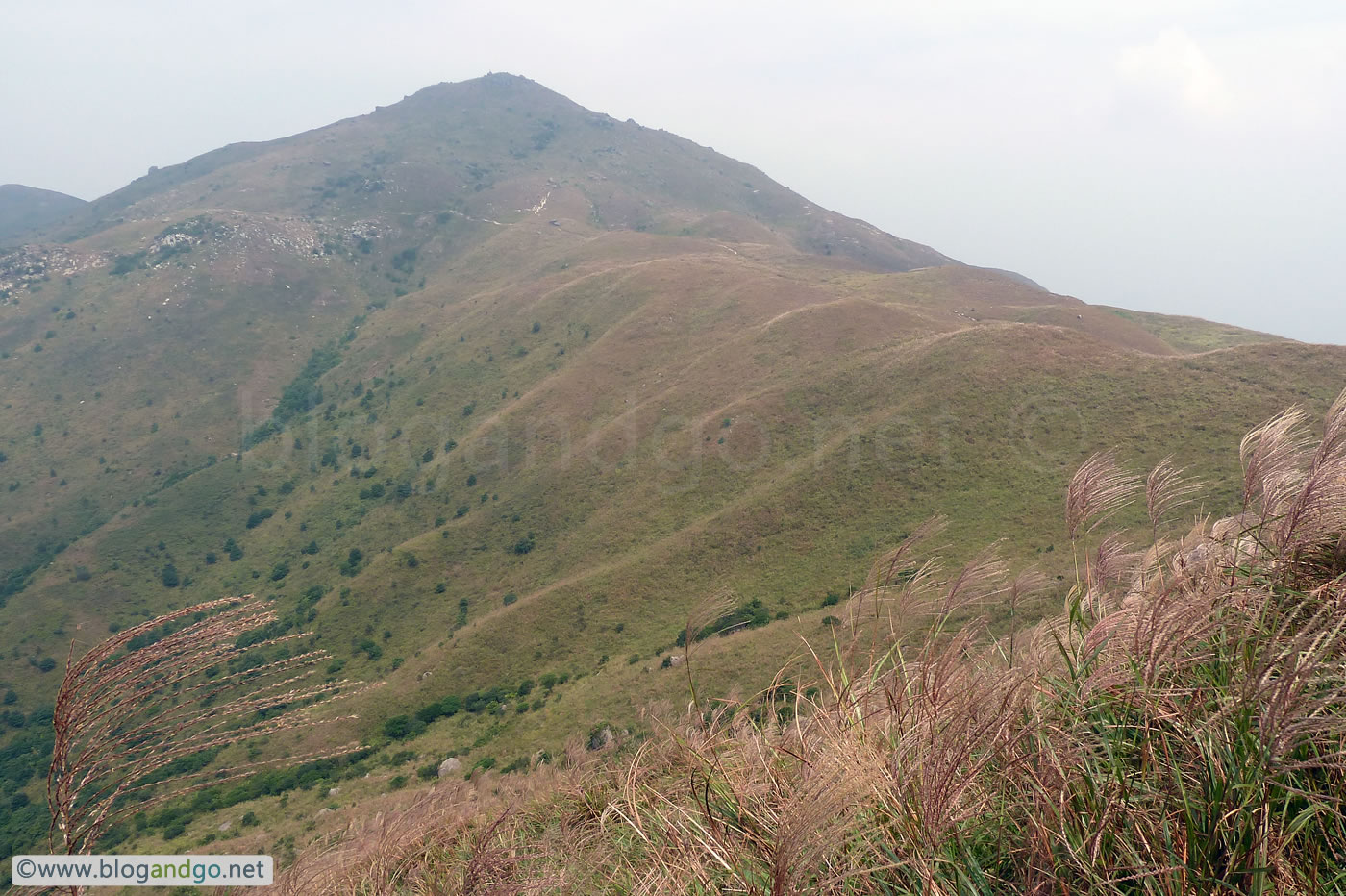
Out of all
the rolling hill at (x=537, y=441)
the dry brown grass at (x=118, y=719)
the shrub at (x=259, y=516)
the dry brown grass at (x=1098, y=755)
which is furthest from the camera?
the shrub at (x=259, y=516)

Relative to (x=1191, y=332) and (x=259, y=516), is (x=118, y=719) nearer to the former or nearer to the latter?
(x=259, y=516)

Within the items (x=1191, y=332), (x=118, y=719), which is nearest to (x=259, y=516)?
(x=118, y=719)

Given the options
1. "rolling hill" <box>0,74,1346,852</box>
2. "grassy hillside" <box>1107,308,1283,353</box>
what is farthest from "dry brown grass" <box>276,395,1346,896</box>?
"grassy hillside" <box>1107,308,1283,353</box>

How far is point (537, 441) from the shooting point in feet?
205

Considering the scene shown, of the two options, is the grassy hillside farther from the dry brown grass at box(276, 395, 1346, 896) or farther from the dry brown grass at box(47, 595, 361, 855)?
the dry brown grass at box(47, 595, 361, 855)

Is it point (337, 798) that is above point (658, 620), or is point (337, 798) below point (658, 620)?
below

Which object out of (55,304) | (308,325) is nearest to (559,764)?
(308,325)

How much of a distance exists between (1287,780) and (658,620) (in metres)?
37.2

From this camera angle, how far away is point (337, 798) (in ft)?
98.8

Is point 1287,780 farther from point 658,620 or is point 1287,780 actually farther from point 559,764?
point 658,620

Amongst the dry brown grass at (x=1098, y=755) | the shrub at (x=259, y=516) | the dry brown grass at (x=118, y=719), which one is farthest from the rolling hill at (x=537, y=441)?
the dry brown grass at (x=118, y=719)

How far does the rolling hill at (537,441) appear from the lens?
3781cm

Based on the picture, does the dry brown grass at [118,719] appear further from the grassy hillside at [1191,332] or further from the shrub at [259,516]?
the grassy hillside at [1191,332]

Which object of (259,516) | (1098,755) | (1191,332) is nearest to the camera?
(1098,755)
